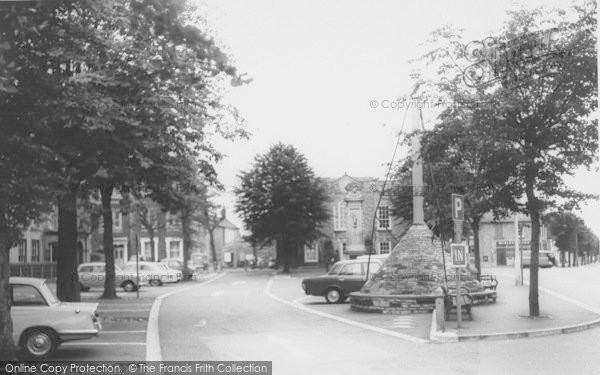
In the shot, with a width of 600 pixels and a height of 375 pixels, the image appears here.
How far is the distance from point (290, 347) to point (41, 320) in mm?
4462

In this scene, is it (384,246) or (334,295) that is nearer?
(334,295)

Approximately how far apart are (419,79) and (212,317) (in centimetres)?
861

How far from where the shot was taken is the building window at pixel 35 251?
4638 cm

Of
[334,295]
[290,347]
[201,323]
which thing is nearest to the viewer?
[290,347]

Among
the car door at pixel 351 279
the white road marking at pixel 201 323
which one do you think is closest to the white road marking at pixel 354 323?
the car door at pixel 351 279

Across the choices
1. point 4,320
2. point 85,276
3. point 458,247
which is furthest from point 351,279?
point 85,276

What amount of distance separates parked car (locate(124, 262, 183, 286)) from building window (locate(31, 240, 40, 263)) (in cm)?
1003

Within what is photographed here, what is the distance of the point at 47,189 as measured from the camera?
474 inches

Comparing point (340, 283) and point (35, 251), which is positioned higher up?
point (35, 251)

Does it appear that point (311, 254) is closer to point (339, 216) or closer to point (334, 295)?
point (339, 216)

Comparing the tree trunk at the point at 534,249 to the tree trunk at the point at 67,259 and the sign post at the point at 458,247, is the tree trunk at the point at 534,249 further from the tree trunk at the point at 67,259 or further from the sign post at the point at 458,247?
the tree trunk at the point at 67,259

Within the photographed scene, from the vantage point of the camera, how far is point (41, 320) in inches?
482

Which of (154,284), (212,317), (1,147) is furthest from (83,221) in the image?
(1,147)

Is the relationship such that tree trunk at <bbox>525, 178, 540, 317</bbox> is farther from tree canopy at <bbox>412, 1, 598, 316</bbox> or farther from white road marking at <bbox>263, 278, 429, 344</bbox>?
white road marking at <bbox>263, 278, 429, 344</bbox>
